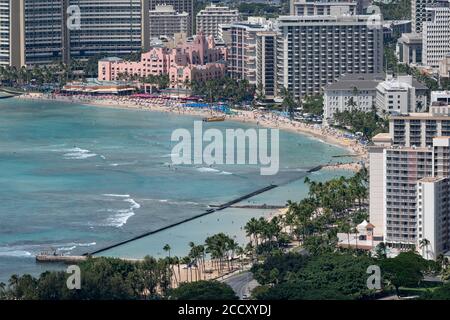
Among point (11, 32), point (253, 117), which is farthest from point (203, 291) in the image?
point (11, 32)

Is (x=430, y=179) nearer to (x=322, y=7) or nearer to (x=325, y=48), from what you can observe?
(x=325, y=48)

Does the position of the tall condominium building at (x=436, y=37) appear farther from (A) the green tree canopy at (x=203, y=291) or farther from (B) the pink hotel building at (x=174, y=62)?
(A) the green tree canopy at (x=203, y=291)

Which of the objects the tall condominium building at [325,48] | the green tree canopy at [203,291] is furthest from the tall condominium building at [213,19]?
the green tree canopy at [203,291]

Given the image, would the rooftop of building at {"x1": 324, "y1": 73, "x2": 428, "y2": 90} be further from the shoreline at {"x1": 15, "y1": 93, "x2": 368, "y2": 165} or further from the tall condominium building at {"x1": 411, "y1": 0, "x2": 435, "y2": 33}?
the tall condominium building at {"x1": 411, "y1": 0, "x2": 435, "y2": 33}

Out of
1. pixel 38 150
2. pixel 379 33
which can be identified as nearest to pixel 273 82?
pixel 379 33

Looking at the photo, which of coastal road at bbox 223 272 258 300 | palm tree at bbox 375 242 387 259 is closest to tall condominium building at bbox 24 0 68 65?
palm tree at bbox 375 242 387 259
